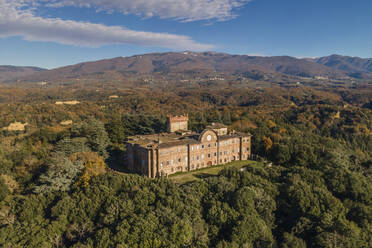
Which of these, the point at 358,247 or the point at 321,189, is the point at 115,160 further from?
the point at 358,247

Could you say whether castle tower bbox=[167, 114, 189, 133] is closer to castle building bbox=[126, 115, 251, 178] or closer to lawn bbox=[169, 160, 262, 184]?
castle building bbox=[126, 115, 251, 178]

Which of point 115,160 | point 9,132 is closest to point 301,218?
point 115,160

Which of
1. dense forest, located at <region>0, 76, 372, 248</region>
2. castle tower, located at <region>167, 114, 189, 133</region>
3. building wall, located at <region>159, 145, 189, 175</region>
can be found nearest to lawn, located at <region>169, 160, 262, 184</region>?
building wall, located at <region>159, 145, 189, 175</region>

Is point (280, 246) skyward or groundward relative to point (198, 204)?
groundward

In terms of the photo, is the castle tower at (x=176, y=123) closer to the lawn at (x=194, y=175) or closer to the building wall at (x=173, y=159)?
the building wall at (x=173, y=159)

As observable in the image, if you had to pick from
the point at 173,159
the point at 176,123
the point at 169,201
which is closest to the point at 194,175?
the point at 173,159

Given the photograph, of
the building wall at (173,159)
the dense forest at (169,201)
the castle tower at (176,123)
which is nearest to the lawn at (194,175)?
the building wall at (173,159)

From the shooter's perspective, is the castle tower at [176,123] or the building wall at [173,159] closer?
the building wall at [173,159]
